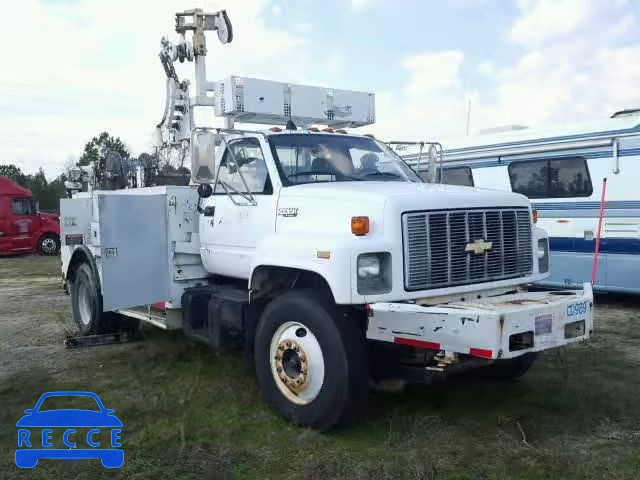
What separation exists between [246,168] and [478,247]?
2247mm

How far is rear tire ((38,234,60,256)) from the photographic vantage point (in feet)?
78.8

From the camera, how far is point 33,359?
Answer: 7129mm

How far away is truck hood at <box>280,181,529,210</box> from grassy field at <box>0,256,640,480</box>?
166 centimetres

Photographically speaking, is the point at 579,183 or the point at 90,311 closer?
the point at 90,311

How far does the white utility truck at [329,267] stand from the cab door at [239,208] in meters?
0.02

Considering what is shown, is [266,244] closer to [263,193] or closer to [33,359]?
[263,193]

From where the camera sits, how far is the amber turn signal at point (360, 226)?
4.55 metres

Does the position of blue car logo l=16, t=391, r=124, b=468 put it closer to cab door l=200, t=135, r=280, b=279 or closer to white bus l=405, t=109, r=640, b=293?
cab door l=200, t=135, r=280, b=279

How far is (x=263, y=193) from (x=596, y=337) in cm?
475

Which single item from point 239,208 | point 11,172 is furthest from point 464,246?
point 11,172

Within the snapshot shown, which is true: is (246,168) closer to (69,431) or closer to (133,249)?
(133,249)

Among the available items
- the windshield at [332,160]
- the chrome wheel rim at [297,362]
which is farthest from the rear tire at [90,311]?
the chrome wheel rim at [297,362]

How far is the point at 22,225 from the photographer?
23.4m

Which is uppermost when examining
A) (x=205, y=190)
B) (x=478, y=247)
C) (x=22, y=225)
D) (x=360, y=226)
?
(x=205, y=190)
